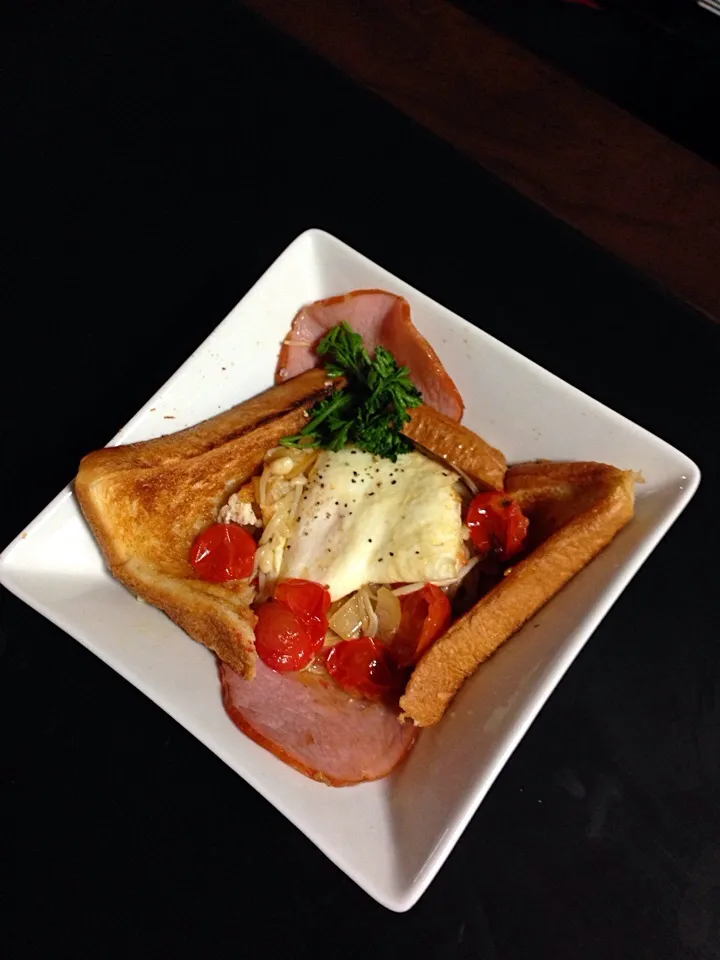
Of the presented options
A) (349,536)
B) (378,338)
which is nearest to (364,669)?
(349,536)

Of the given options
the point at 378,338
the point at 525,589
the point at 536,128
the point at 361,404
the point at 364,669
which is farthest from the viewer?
the point at 536,128

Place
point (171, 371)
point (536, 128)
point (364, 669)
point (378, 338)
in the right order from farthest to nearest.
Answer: point (536, 128) → point (171, 371) → point (378, 338) → point (364, 669)

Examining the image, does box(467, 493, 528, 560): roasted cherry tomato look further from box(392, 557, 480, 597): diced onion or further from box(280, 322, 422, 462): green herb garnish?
box(280, 322, 422, 462): green herb garnish

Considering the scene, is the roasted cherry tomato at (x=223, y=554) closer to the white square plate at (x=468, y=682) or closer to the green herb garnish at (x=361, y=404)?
the white square plate at (x=468, y=682)

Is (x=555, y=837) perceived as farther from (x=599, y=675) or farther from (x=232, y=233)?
(x=232, y=233)

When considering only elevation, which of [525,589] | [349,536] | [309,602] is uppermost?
[525,589]

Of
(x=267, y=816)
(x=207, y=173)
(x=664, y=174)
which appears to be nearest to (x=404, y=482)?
(x=267, y=816)

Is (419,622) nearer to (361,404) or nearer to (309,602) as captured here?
(309,602)
